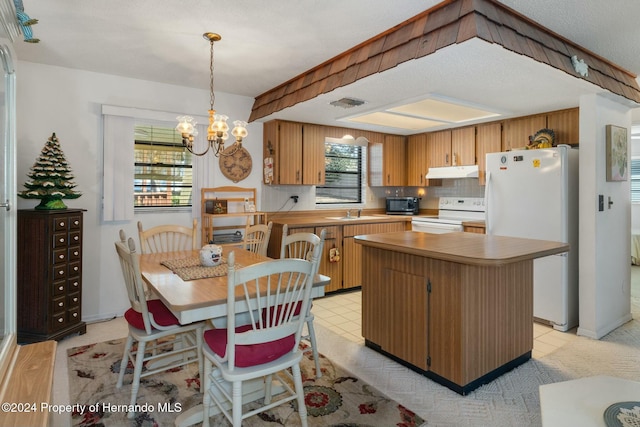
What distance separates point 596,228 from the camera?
3.26m

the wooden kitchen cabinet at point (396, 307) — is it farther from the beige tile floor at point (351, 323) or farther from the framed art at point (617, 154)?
the framed art at point (617, 154)

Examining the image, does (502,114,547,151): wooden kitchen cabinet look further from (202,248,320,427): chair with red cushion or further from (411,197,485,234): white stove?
(202,248,320,427): chair with red cushion

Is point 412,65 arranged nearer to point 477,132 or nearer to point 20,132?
point 477,132

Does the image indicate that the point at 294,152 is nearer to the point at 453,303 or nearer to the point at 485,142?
the point at 485,142

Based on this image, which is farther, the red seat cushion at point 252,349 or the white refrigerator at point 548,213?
the white refrigerator at point 548,213

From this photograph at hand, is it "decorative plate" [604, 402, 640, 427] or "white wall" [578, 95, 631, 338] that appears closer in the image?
"decorative plate" [604, 402, 640, 427]

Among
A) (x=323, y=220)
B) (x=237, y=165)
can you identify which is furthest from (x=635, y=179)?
(x=237, y=165)

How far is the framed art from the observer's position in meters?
3.32

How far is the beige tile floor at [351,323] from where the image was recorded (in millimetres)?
3131

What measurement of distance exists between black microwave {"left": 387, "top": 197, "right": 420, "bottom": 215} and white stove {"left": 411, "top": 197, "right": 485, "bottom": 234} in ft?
1.05

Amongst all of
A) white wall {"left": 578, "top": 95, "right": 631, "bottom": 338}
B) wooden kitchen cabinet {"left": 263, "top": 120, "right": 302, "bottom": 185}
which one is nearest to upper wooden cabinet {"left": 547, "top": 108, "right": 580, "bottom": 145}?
white wall {"left": 578, "top": 95, "right": 631, "bottom": 338}

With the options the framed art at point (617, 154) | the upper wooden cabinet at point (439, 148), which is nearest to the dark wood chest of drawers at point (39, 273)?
the upper wooden cabinet at point (439, 148)

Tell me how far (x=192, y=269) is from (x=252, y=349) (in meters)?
0.90

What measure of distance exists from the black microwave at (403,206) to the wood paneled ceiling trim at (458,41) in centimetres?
251
